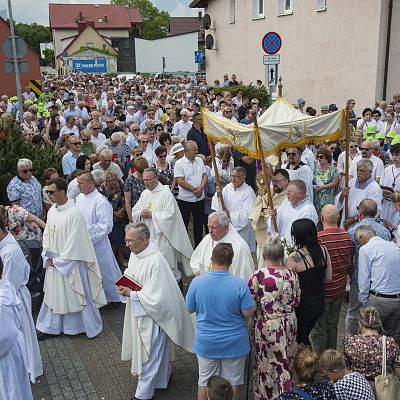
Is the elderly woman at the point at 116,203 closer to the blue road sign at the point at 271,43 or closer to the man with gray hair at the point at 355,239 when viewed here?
the man with gray hair at the point at 355,239

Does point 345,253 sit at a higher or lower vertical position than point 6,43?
lower

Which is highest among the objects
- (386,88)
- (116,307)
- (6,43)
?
(6,43)

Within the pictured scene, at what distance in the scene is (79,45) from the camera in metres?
76.2

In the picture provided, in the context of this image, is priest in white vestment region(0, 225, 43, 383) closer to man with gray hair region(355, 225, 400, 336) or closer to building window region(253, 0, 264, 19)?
man with gray hair region(355, 225, 400, 336)

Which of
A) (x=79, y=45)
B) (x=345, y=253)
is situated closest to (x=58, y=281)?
(x=345, y=253)

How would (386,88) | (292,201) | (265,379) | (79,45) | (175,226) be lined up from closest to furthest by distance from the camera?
(265,379)
(292,201)
(175,226)
(386,88)
(79,45)

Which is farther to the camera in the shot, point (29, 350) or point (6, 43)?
point (6, 43)

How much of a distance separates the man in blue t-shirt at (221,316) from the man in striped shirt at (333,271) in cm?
115

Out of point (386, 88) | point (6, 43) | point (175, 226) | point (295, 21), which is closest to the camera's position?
point (175, 226)

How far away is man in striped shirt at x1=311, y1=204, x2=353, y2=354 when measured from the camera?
5.10m

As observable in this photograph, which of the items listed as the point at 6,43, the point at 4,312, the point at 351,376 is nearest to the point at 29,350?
the point at 4,312

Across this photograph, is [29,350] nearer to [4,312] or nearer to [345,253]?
[4,312]

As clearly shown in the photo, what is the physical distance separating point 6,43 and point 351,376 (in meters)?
10.7

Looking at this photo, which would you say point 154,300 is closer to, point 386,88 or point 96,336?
point 96,336
